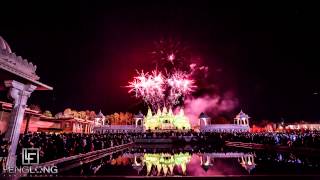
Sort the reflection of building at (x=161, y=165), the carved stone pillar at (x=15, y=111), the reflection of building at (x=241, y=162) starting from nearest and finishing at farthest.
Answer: the carved stone pillar at (x=15, y=111) < the reflection of building at (x=161, y=165) < the reflection of building at (x=241, y=162)

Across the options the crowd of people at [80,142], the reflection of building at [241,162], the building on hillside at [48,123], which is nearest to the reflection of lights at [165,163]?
the reflection of building at [241,162]

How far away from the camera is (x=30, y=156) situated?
12.4 metres

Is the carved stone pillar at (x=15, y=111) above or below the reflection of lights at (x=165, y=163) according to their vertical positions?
above

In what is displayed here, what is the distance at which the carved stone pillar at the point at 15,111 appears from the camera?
10.8m

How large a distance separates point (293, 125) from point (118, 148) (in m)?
102

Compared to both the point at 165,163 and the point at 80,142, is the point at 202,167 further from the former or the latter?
the point at 80,142

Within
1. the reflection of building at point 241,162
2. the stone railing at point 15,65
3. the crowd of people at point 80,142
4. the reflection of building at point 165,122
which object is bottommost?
the reflection of building at point 241,162

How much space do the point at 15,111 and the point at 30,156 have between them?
248 cm

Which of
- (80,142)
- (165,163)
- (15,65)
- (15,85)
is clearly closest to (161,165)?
(165,163)

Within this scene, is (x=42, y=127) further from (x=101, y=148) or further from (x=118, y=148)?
(x=101, y=148)

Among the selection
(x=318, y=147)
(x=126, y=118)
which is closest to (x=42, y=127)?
(x=318, y=147)

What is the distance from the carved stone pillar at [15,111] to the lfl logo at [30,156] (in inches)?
21.9

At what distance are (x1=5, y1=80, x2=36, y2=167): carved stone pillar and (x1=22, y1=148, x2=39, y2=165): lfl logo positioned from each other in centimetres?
56

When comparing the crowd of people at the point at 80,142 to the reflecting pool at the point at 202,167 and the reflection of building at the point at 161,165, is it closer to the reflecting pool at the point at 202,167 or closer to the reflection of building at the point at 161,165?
the reflecting pool at the point at 202,167
